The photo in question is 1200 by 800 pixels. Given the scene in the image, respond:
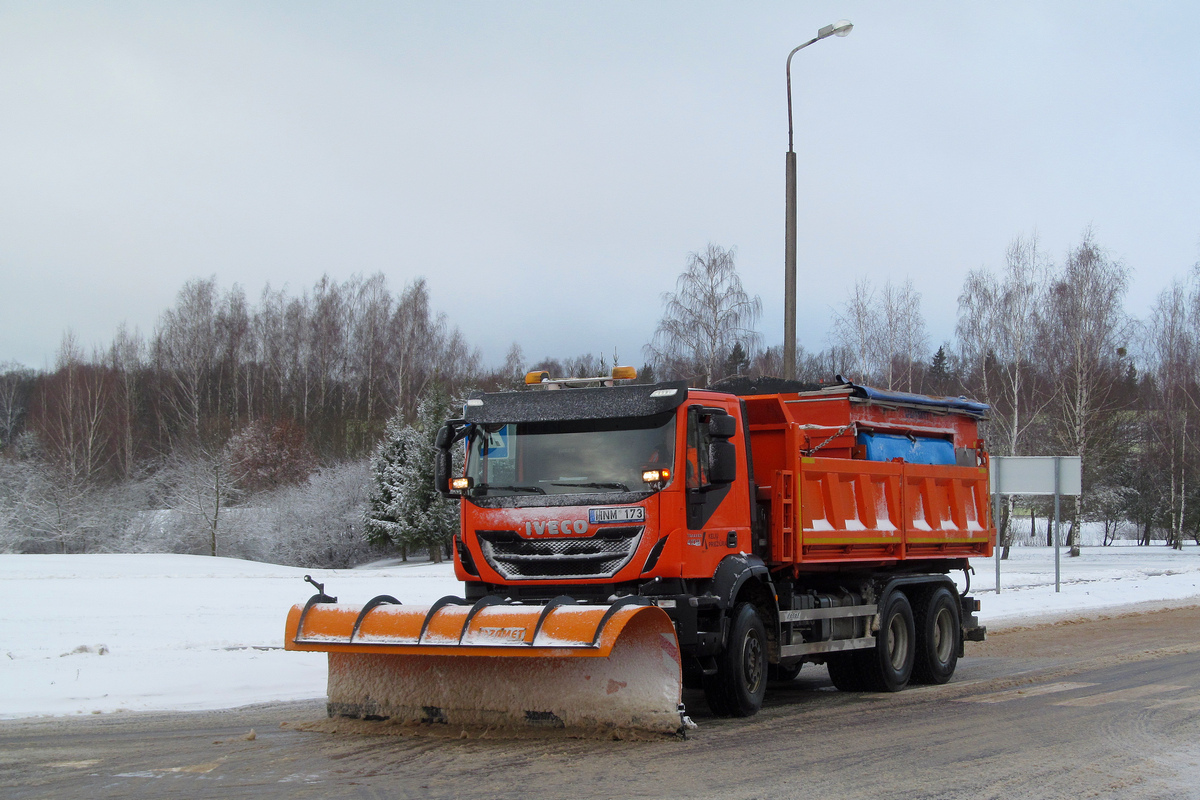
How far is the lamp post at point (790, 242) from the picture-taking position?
1462 centimetres

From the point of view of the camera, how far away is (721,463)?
8.36 meters

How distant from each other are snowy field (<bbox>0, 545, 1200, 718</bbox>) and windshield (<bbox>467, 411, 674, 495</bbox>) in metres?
3.49

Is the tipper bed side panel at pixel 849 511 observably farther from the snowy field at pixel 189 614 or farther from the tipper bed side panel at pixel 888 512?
the snowy field at pixel 189 614

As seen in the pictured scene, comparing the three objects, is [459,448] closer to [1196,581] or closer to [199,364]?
[1196,581]

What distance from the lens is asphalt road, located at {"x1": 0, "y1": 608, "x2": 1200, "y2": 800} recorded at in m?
6.14

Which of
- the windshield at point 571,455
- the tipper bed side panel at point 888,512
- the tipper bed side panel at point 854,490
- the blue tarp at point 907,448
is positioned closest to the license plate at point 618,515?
the windshield at point 571,455

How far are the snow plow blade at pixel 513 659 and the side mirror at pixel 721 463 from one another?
135 cm

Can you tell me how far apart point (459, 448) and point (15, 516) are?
3904cm

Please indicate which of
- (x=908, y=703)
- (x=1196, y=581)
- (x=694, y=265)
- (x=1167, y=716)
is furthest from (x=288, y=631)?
(x=694, y=265)

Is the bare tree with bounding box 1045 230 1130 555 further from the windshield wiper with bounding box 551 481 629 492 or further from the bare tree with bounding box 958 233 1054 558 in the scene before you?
the windshield wiper with bounding box 551 481 629 492

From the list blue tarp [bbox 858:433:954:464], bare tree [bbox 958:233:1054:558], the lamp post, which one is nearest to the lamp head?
the lamp post

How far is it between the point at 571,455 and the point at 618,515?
68cm

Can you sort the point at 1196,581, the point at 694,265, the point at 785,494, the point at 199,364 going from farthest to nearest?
the point at 199,364
the point at 694,265
the point at 1196,581
the point at 785,494

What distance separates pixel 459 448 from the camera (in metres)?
9.37
